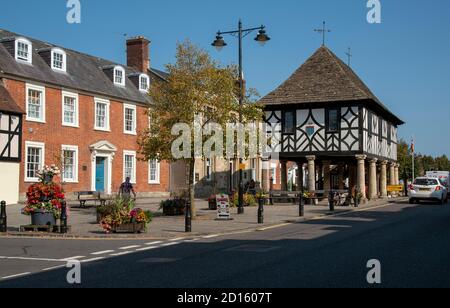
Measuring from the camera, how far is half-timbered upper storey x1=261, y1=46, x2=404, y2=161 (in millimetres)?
36594

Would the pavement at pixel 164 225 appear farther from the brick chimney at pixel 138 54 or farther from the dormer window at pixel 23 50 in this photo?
the brick chimney at pixel 138 54

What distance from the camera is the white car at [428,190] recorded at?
34562 millimetres

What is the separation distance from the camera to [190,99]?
21531 millimetres

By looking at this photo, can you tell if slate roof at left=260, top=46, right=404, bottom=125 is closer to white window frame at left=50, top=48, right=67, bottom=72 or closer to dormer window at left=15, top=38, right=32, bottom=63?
white window frame at left=50, top=48, right=67, bottom=72

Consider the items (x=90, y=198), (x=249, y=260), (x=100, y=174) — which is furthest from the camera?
(x=100, y=174)

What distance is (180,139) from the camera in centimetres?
2161

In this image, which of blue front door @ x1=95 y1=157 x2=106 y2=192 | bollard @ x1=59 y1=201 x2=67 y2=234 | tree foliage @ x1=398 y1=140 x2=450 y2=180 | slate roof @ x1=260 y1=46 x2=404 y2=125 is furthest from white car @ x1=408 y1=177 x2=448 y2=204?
bollard @ x1=59 y1=201 x2=67 y2=234

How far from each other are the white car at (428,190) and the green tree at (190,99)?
16910mm

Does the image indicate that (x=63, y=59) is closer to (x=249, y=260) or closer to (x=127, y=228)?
(x=127, y=228)

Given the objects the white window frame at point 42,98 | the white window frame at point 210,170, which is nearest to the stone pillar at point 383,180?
the white window frame at point 210,170

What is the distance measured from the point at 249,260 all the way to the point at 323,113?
27057mm

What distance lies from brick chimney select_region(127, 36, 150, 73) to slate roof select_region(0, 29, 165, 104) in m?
2.26

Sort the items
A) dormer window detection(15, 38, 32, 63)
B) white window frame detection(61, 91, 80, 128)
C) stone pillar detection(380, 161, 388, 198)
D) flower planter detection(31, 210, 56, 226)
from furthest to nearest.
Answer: stone pillar detection(380, 161, 388, 198), white window frame detection(61, 91, 80, 128), dormer window detection(15, 38, 32, 63), flower planter detection(31, 210, 56, 226)

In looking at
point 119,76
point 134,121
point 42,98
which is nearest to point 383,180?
point 134,121
